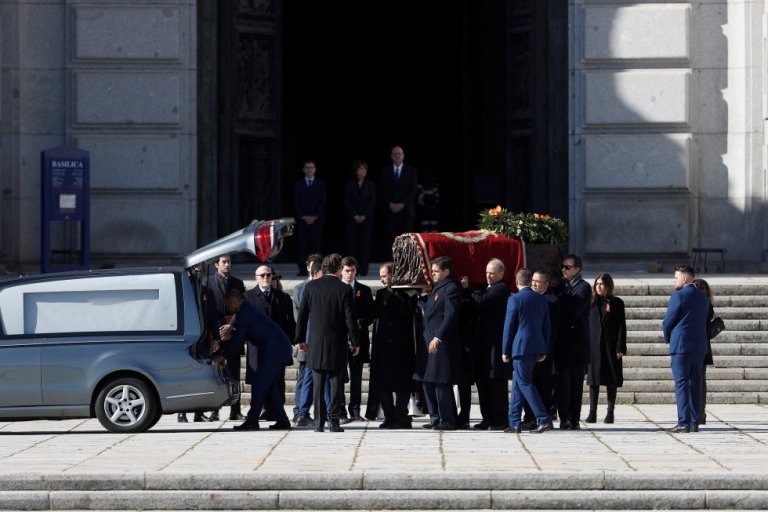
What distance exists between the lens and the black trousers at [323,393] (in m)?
15.4

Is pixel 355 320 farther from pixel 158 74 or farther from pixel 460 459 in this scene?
pixel 158 74

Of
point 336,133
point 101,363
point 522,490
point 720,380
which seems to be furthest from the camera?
point 336,133

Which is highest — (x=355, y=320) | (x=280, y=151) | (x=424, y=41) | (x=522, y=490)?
(x=424, y=41)

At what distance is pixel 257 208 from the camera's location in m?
26.1

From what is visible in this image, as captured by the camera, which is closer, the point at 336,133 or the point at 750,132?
the point at 750,132

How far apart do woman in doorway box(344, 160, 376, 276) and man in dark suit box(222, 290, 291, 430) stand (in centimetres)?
716

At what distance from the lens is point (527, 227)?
1903 centimetres

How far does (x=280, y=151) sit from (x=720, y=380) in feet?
31.8

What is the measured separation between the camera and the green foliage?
19.0 metres

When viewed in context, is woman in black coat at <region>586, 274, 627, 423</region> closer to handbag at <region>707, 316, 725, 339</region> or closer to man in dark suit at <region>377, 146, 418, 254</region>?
handbag at <region>707, 316, 725, 339</region>

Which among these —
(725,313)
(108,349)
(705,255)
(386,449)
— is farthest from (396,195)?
(386,449)

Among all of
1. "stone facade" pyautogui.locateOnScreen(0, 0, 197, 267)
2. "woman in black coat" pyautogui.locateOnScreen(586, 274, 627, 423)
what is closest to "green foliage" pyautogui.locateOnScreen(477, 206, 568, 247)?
"woman in black coat" pyautogui.locateOnScreen(586, 274, 627, 423)

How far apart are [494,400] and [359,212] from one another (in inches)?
303

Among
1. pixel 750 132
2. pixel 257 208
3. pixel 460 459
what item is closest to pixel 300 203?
pixel 257 208
